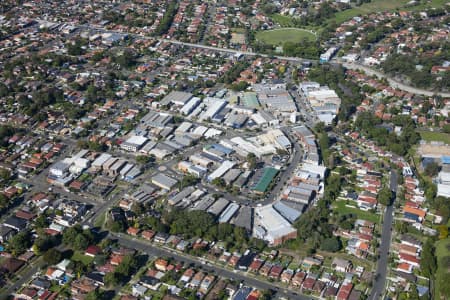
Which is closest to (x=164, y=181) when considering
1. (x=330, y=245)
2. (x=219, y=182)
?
(x=219, y=182)

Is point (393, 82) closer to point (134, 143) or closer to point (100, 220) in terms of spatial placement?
point (134, 143)

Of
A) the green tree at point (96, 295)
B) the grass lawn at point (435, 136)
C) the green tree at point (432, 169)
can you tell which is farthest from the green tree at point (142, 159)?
the grass lawn at point (435, 136)

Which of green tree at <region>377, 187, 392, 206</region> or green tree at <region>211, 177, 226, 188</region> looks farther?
green tree at <region>211, 177, 226, 188</region>

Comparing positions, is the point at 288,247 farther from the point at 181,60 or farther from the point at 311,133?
the point at 181,60

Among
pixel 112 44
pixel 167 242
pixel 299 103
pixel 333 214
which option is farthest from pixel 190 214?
pixel 112 44

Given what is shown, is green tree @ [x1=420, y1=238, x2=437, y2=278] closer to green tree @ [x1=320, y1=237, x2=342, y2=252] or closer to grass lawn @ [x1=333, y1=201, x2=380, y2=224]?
grass lawn @ [x1=333, y1=201, x2=380, y2=224]

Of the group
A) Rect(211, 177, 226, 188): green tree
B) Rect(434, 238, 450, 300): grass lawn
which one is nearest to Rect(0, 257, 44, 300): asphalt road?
Rect(211, 177, 226, 188): green tree

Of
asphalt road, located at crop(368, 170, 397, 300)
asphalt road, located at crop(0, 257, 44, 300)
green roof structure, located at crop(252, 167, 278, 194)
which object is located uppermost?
green roof structure, located at crop(252, 167, 278, 194)
